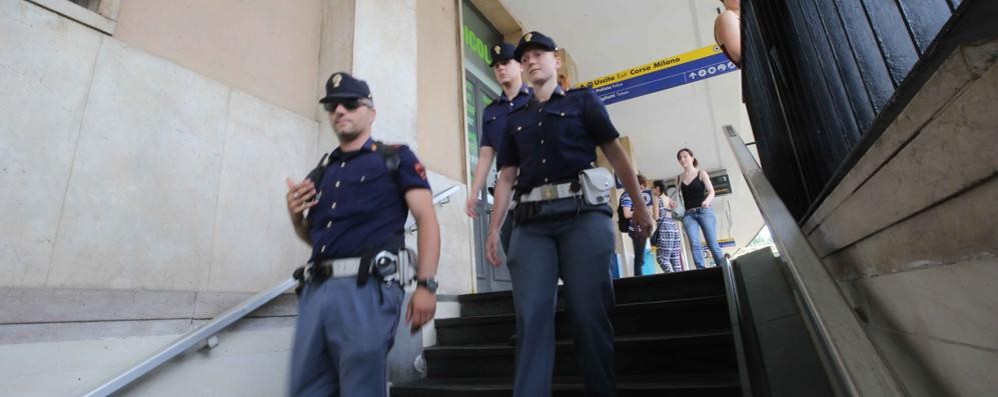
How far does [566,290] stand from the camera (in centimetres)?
195

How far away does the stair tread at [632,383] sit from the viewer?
217 cm

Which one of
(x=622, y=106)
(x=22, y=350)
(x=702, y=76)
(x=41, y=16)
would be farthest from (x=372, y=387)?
(x=622, y=106)

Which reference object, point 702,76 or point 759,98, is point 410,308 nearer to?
→ point 759,98

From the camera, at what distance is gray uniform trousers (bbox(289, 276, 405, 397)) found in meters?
1.47

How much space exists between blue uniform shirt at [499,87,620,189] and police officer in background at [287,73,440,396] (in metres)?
0.53

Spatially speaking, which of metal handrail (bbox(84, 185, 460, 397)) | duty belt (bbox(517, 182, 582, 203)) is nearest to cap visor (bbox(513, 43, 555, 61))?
duty belt (bbox(517, 182, 582, 203))

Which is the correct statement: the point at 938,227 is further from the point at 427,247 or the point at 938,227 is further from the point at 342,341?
the point at 342,341

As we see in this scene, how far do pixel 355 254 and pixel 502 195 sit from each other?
90cm

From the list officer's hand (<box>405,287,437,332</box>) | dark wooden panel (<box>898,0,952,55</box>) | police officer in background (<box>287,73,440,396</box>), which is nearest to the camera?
dark wooden panel (<box>898,0,952,55</box>)

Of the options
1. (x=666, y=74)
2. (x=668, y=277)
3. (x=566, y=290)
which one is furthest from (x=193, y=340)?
(x=666, y=74)

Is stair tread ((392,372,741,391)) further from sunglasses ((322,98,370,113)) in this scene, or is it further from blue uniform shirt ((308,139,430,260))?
sunglasses ((322,98,370,113))

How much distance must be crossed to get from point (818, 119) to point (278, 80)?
3.11 metres

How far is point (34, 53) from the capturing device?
206 cm

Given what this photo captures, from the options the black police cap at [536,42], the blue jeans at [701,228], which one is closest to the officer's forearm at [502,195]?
the black police cap at [536,42]
